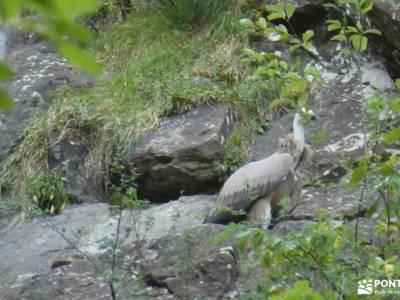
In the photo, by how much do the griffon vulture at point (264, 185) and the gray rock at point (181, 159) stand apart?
619mm

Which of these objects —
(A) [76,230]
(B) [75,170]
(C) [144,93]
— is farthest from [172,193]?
(C) [144,93]

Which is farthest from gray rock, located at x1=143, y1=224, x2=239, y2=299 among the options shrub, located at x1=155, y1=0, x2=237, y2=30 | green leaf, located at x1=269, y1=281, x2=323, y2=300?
shrub, located at x1=155, y1=0, x2=237, y2=30

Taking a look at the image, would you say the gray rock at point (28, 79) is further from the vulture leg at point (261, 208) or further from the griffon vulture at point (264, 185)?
the vulture leg at point (261, 208)

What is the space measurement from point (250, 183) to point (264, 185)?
0.36 ft

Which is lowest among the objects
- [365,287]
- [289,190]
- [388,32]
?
[289,190]

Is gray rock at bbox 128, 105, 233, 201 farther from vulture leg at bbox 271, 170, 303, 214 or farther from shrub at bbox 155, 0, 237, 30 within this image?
shrub at bbox 155, 0, 237, 30

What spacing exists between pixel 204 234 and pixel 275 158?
0.99m

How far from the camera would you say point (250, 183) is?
543cm

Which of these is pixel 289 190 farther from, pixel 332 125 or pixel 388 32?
pixel 388 32

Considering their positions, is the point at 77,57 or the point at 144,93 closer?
the point at 77,57

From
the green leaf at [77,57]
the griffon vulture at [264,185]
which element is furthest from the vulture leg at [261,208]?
the green leaf at [77,57]

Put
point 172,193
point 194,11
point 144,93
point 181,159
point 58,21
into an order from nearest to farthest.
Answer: point 58,21, point 181,159, point 172,193, point 144,93, point 194,11

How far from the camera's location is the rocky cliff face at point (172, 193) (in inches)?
182

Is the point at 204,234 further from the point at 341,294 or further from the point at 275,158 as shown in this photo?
the point at 341,294
